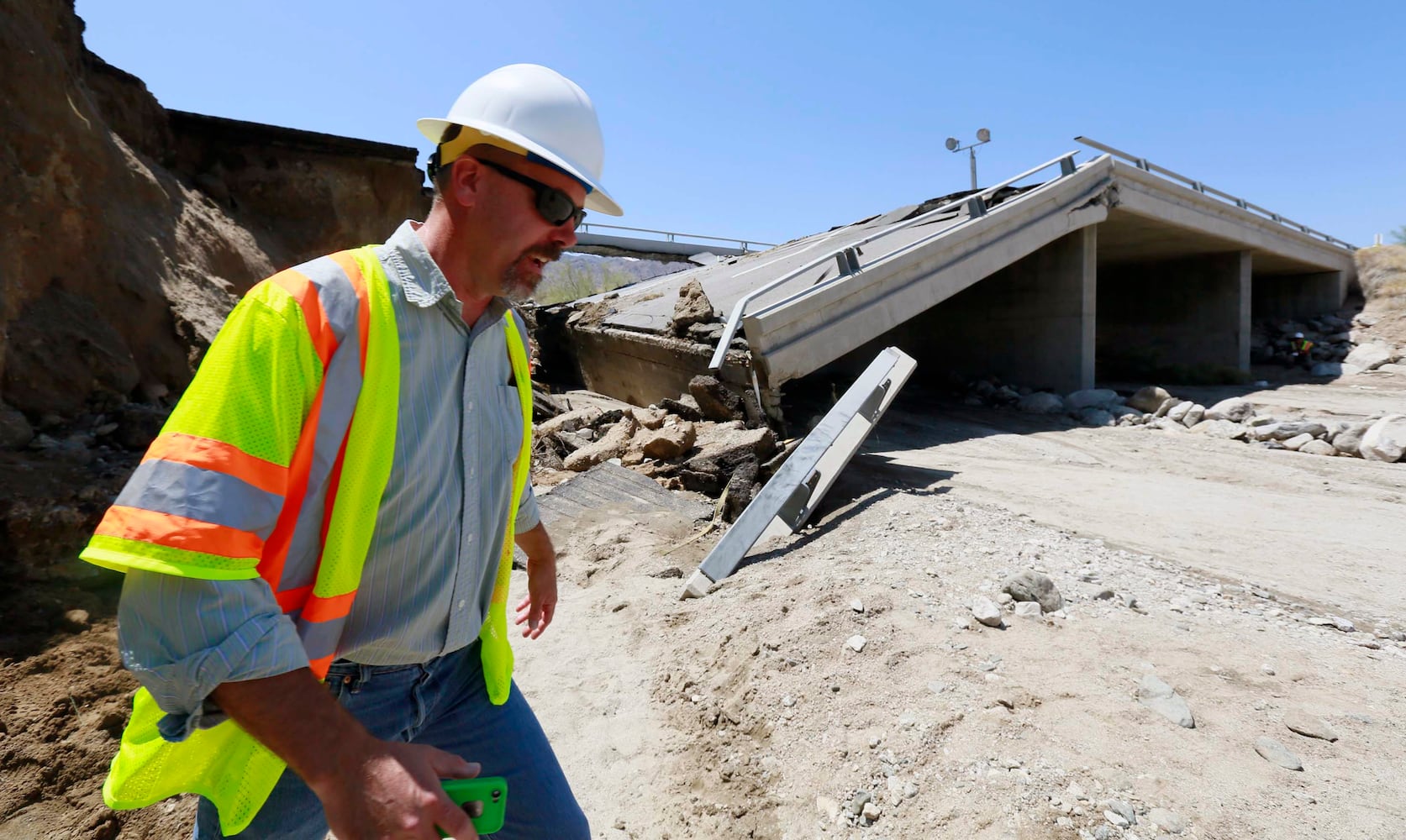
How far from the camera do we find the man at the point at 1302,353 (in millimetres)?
18516

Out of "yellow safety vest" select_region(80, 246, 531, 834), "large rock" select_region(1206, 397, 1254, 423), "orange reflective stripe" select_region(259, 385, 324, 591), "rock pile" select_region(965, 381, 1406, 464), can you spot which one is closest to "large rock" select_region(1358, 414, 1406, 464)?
"rock pile" select_region(965, 381, 1406, 464)

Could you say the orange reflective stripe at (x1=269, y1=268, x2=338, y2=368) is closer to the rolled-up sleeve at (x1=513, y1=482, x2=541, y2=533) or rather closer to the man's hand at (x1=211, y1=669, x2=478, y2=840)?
the man's hand at (x1=211, y1=669, x2=478, y2=840)

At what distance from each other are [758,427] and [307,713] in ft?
22.1

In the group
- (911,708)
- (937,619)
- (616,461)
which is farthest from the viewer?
(616,461)

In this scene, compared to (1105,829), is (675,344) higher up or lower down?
higher up

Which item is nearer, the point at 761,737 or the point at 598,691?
the point at 761,737

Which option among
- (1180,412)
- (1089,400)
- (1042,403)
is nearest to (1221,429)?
(1180,412)

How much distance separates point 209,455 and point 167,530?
4.7 inches

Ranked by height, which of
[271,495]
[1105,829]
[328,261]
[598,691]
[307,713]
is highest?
[328,261]

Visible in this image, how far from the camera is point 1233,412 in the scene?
1094 cm

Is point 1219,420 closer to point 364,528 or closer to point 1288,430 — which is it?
point 1288,430

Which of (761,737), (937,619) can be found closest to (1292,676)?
(937,619)

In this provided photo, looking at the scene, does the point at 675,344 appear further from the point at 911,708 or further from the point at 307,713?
the point at 307,713

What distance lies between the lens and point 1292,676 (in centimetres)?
327
